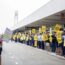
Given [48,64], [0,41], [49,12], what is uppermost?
[49,12]

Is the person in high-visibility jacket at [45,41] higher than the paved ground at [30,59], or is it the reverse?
the person in high-visibility jacket at [45,41]

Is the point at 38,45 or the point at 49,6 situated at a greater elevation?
the point at 49,6

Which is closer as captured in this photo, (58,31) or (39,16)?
(58,31)

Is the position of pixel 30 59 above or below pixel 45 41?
below

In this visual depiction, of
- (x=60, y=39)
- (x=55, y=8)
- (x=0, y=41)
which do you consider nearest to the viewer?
(x=0, y=41)

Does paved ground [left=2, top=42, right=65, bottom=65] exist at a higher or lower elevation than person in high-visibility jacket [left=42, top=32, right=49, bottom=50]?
lower

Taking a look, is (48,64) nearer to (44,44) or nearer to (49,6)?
(49,6)

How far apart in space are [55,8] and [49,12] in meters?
2.10

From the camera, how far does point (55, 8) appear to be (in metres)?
24.3

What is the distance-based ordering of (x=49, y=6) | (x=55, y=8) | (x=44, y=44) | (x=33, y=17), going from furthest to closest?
1. (x=33, y=17)
2. (x=44, y=44)
3. (x=49, y=6)
4. (x=55, y=8)

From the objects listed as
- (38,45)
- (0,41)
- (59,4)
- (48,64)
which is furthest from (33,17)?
(0,41)

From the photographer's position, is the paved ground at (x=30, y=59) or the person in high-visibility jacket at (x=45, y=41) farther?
the person in high-visibility jacket at (x=45, y=41)

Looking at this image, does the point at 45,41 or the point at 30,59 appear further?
the point at 45,41

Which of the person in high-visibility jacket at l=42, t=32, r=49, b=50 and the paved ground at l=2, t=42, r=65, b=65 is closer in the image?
the paved ground at l=2, t=42, r=65, b=65
